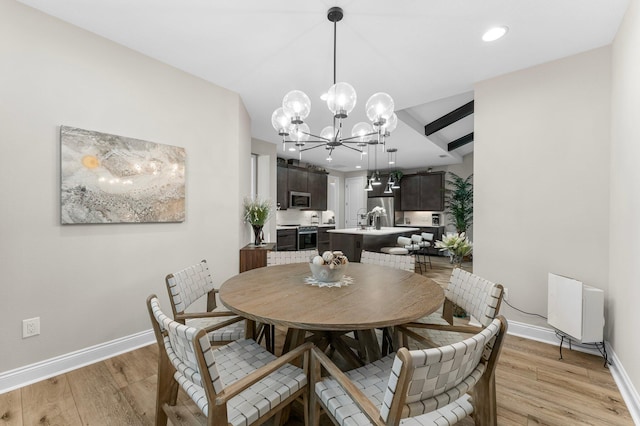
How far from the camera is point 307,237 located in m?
6.91

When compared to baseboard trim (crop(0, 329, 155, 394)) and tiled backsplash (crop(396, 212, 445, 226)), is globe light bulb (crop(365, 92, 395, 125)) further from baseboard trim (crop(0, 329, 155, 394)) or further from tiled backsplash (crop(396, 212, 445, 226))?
tiled backsplash (crop(396, 212, 445, 226))

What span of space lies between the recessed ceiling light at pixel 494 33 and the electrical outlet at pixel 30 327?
408 centimetres

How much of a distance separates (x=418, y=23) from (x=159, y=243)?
295 cm

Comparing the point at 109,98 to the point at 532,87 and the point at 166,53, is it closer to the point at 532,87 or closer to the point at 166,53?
the point at 166,53

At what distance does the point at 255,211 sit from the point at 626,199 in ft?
11.6

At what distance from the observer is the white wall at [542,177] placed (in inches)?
95.7

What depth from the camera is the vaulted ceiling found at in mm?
1961

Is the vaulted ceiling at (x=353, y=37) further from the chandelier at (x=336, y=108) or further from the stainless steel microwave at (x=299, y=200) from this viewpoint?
the stainless steel microwave at (x=299, y=200)

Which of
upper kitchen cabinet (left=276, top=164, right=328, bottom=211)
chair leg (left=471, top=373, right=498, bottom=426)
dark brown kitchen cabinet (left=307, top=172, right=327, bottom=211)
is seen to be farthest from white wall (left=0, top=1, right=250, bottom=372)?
dark brown kitchen cabinet (left=307, top=172, right=327, bottom=211)

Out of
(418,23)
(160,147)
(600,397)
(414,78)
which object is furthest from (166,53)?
(600,397)

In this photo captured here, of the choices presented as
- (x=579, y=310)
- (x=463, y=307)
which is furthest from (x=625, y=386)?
(x=463, y=307)

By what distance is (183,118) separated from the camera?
2.88 m

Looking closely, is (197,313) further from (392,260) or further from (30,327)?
(392,260)

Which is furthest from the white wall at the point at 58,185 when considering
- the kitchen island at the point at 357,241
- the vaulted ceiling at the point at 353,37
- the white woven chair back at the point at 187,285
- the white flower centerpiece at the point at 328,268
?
the kitchen island at the point at 357,241
